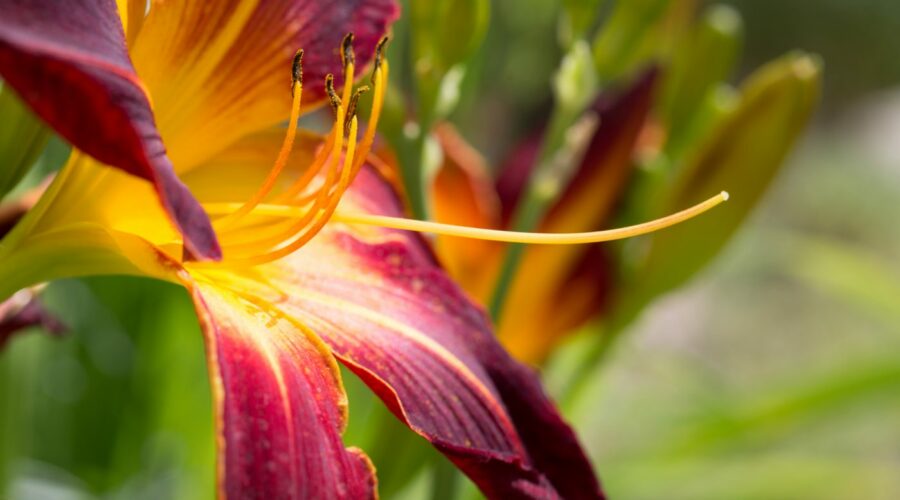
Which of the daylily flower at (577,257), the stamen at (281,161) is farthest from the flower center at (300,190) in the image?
the daylily flower at (577,257)

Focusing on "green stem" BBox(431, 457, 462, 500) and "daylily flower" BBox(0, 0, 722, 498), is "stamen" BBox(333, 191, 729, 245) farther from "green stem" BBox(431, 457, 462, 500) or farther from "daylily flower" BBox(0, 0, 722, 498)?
"green stem" BBox(431, 457, 462, 500)

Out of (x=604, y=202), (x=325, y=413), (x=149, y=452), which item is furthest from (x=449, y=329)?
(x=149, y=452)

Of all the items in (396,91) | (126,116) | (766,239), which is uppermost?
(766,239)

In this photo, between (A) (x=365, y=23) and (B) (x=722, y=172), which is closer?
(A) (x=365, y=23)

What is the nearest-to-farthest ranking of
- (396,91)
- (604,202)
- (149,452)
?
(396,91) < (604,202) < (149,452)

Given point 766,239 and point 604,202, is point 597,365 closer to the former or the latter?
point 604,202

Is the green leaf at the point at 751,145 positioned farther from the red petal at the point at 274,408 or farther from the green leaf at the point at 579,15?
the red petal at the point at 274,408

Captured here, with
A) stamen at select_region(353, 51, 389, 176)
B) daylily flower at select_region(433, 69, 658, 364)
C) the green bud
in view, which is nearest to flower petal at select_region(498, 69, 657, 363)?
daylily flower at select_region(433, 69, 658, 364)

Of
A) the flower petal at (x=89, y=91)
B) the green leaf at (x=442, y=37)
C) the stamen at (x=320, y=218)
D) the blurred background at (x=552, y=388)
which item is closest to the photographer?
the flower petal at (x=89, y=91)
